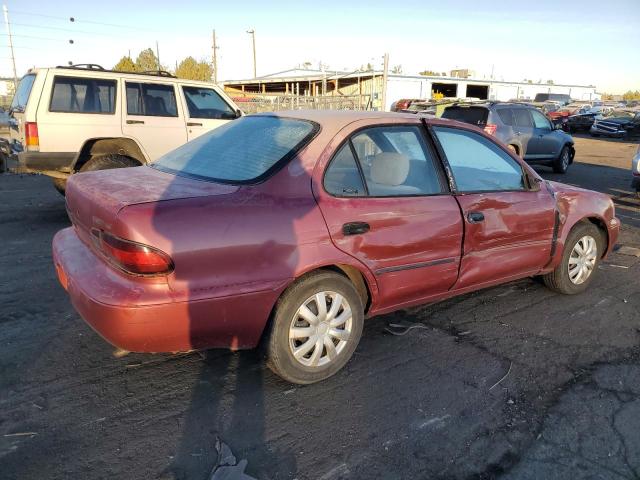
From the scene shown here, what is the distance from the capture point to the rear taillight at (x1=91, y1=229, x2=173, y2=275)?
2.52 metres

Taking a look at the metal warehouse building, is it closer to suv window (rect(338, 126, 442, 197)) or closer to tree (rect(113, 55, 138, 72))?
tree (rect(113, 55, 138, 72))

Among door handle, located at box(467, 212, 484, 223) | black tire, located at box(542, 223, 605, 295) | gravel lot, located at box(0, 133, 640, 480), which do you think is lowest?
gravel lot, located at box(0, 133, 640, 480)

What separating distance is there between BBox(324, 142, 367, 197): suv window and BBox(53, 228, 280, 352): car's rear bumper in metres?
0.74

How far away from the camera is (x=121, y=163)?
7.14 meters

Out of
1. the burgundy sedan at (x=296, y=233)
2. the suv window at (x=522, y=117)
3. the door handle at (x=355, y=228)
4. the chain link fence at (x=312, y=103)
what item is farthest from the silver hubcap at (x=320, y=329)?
the chain link fence at (x=312, y=103)

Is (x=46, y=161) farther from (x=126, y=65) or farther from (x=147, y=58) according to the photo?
(x=147, y=58)

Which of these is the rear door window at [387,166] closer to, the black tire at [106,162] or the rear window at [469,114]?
the black tire at [106,162]

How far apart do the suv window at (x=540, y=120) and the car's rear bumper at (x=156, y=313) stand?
12.6 m

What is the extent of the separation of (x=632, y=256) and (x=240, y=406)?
5.36 m

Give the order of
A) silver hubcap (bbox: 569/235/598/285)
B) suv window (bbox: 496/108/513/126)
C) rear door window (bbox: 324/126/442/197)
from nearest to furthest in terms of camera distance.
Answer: rear door window (bbox: 324/126/442/197), silver hubcap (bbox: 569/235/598/285), suv window (bbox: 496/108/513/126)

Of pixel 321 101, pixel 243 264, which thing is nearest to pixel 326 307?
pixel 243 264

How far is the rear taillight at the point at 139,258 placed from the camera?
8.25 ft

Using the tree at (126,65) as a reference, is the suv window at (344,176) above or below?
below

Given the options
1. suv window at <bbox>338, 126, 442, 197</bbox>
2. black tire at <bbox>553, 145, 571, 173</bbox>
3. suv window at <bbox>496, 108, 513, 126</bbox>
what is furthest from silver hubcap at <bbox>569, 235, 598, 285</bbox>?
black tire at <bbox>553, 145, 571, 173</bbox>
